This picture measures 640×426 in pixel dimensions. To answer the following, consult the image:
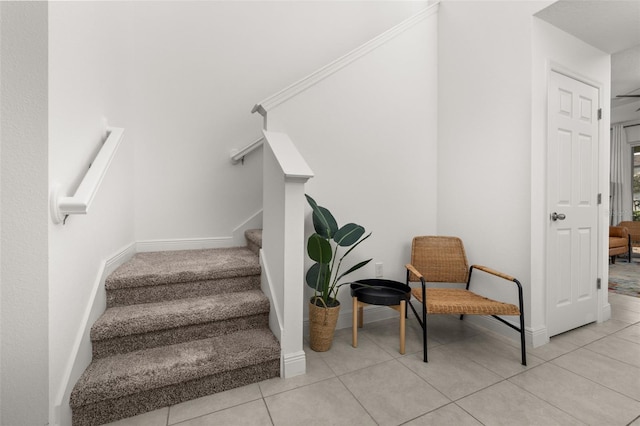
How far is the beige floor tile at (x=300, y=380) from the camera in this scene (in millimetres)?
1608

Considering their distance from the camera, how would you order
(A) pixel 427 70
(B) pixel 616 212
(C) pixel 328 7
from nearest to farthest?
(A) pixel 427 70
(C) pixel 328 7
(B) pixel 616 212

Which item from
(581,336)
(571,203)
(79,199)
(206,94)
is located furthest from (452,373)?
(206,94)

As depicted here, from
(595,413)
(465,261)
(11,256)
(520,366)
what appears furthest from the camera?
(465,261)

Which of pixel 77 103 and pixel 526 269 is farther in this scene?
pixel 526 269

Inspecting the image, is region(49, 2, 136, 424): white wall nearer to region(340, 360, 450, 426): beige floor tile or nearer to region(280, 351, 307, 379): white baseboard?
region(280, 351, 307, 379): white baseboard

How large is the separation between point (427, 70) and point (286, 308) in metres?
2.69

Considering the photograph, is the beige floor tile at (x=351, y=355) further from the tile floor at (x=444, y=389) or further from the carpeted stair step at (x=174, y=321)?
the carpeted stair step at (x=174, y=321)

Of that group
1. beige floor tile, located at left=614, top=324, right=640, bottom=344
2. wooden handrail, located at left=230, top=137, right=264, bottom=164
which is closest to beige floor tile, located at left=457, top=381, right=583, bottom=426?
beige floor tile, located at left=614, top=324, right=640, bottom=344

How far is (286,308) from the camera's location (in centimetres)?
174

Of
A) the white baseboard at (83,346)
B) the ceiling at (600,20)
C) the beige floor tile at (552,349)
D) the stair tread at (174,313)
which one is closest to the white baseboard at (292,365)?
the stair tread at (174,313)

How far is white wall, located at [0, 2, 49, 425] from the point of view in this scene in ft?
3.51

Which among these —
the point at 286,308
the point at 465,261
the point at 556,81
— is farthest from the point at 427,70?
the point at 286,308

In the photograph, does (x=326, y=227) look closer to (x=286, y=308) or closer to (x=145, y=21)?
(x=286, y=308)

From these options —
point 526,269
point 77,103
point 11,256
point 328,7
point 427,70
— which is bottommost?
point 526,269
